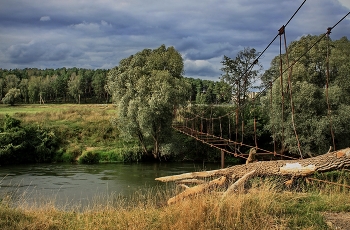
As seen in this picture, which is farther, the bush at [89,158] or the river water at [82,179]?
the bush at [89,158]

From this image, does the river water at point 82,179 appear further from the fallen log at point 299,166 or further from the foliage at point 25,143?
the fallen log at point 299,166

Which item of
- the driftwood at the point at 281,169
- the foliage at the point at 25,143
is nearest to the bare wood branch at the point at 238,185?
the driftwood at the point at 281,169

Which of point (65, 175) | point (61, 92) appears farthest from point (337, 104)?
point (61, 92)

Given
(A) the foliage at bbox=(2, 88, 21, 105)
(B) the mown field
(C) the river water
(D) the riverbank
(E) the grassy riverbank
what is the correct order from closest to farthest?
(E) the grassy riverbank → (C) the river water → (D) the riverbank → (B) the mown field → (A) the foliage at bbox=(2, 88, 21, 105)

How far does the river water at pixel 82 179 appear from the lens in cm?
1409

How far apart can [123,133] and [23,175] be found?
279 inches

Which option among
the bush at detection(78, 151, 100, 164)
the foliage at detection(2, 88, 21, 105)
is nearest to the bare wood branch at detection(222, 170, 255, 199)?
the bush at detection(78, 151, 100, 164)

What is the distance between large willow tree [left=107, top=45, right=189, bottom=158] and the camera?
2202 centimetres

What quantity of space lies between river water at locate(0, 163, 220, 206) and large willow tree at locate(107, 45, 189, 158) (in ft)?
7.68

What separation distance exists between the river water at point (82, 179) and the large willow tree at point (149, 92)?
7.68 feet

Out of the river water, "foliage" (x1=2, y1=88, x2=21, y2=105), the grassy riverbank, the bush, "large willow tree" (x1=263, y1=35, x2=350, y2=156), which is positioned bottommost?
the river water

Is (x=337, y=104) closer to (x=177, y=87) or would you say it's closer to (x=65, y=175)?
(x=177, y=87)

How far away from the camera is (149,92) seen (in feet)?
74.7

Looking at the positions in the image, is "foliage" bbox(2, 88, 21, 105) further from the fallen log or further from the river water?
the fallen log
